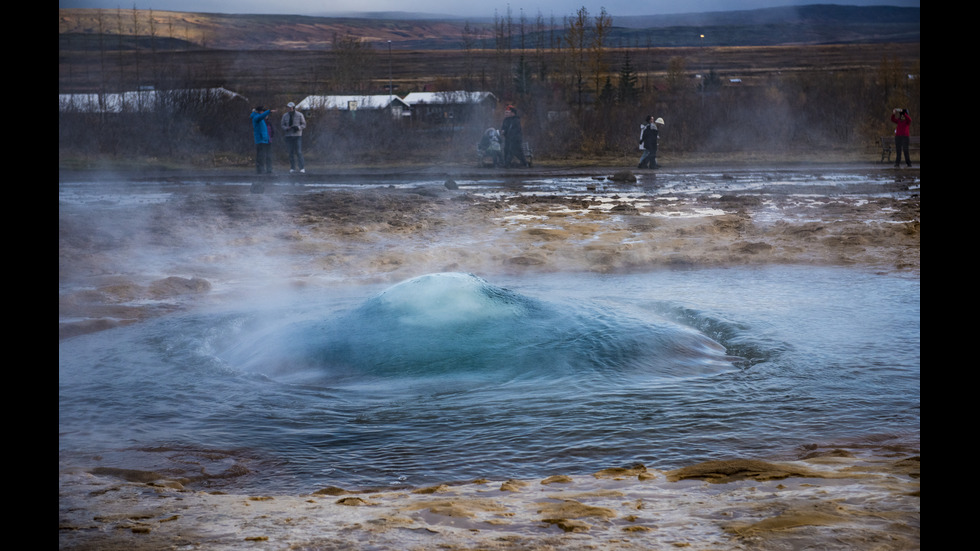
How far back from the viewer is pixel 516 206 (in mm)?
13312

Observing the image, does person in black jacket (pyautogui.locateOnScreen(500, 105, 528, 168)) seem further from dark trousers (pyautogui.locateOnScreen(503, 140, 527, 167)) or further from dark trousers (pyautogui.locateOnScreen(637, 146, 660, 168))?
dark trousers (pyautogui.locateOnScreen(637, 146, 660, 168))

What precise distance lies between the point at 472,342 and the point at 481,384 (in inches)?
15.7

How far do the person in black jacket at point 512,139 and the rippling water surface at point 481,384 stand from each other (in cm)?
1483

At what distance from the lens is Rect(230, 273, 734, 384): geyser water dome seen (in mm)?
4762

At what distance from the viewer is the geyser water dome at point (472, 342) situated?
4.76 m

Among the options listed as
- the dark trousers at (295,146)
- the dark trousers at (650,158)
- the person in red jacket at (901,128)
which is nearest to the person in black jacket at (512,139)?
the dark trousers at (650,158)

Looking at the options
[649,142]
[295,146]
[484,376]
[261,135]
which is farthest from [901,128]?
[484,376]

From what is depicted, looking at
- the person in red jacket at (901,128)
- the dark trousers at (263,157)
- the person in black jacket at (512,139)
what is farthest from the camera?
the person in black jacket at (512,139)

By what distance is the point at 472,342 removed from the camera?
4.92m

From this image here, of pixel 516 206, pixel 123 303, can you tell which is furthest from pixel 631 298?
pixel 516 206

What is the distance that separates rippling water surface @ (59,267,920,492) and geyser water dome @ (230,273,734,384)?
0.01 metres

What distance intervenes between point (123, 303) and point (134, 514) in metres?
4.64

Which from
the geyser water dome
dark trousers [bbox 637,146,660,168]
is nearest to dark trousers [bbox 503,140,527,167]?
dark trousers [bbox 637,146,660,168]

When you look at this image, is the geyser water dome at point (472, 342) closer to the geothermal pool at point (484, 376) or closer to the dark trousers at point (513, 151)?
the geothermal pool at point (484, 376)
